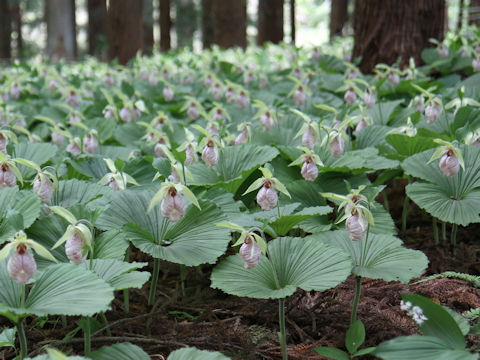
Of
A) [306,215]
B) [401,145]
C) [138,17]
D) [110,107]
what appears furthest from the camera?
[138,17]

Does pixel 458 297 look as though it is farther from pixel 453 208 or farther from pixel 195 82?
pixel 195 82

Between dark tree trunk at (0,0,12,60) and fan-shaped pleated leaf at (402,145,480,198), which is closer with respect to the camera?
fan-shaped pleated leaf at (402,145,480,198)

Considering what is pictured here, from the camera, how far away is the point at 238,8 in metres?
10.4

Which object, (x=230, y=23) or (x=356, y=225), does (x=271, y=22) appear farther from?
(x=356, y=225)

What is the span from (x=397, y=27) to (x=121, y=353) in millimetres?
4830

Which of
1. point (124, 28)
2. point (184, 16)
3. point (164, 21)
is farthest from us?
point (184, 16)

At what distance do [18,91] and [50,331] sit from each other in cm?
402

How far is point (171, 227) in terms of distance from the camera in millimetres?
2203

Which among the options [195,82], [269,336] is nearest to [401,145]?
[269,336]

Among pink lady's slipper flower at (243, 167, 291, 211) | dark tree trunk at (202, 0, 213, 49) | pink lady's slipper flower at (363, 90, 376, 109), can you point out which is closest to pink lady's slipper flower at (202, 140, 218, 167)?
pink lady's slipper flower at (243, 167, 291, 211)

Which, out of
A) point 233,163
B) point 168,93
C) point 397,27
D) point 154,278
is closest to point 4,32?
point 168,93

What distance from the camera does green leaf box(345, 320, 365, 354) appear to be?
5.67ft

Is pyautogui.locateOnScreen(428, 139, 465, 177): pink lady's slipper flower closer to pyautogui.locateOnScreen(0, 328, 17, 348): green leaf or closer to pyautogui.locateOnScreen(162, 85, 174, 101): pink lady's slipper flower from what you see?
pyautogui.locateOnScreen(0, 328, 17, 348): green leaf

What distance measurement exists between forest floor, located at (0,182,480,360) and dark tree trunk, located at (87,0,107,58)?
15.6 meters
